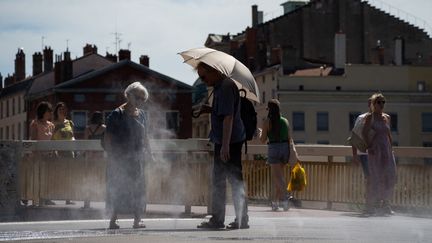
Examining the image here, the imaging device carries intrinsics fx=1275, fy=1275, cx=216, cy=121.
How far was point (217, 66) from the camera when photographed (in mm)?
14492

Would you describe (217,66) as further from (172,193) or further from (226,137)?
(172,193)

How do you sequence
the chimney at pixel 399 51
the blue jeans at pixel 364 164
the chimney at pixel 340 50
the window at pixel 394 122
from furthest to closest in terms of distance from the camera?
the chimney at pixel 399 51, the window at pixel 394 122, the chimney at pixel 340 50, the blue jeans at pixel 364 164

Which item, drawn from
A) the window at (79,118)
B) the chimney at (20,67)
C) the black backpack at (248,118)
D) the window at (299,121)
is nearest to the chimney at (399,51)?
the window at (299,121)

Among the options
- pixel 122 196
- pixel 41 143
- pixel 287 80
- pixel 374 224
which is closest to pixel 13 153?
pixel 41 143

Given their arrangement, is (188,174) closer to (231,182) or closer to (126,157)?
(126,157)

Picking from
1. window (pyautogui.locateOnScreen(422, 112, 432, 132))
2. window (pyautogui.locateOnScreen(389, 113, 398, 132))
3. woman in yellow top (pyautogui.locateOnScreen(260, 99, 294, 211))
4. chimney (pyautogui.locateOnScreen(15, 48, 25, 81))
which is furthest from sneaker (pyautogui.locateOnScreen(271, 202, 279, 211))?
chimney (pyautogui.locateOnScreen(15, 48, 25, 81))

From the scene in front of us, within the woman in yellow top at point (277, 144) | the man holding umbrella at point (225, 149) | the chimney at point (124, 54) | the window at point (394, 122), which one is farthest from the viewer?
the chimney at point (124, 54)

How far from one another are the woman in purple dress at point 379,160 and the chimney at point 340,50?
94.6 m

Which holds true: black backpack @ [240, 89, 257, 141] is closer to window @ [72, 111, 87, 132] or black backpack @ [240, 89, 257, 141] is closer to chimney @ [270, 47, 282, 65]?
chimney @ [270, 47, 282, 65]

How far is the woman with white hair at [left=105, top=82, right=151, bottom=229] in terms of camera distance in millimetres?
14422

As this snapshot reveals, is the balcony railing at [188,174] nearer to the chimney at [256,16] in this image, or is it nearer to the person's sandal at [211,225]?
the person's sandal at [211,225]

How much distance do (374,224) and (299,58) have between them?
102822 millimetres

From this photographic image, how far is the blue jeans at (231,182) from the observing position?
14195mm

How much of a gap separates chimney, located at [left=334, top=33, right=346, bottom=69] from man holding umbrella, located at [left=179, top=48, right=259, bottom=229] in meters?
99.5
